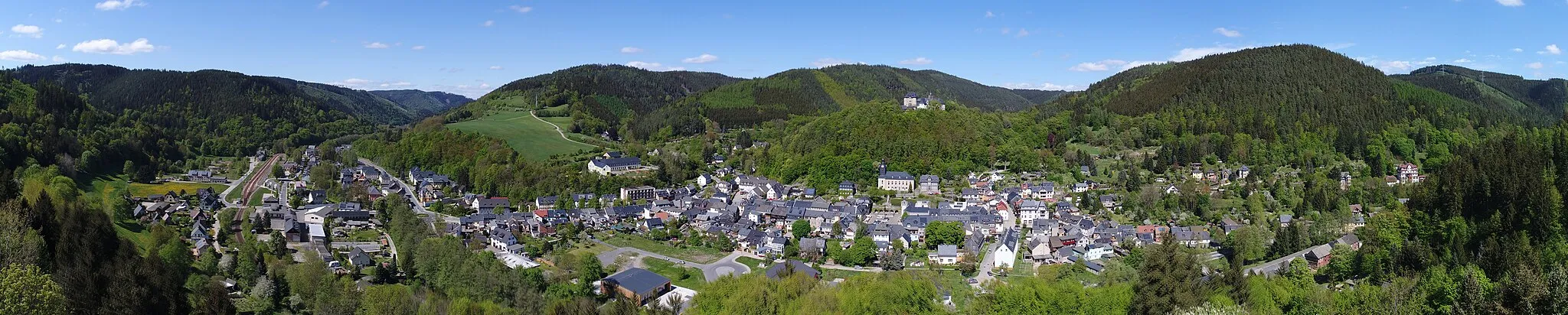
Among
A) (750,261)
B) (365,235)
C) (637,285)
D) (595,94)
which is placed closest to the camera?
(637,285)

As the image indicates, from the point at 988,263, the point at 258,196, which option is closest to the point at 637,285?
the point at 988,263

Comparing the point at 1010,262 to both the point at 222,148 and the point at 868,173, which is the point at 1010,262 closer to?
the point at 868,173

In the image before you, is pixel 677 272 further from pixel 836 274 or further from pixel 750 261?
pixel 836 274

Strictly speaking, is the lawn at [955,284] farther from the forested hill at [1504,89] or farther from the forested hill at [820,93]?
the forested hill at [1504,89]

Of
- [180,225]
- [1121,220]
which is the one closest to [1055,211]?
[1121,220]

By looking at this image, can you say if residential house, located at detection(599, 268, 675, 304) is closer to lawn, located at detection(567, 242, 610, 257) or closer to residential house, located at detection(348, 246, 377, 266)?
lawn, located at detection(567, 242, 610, 257)

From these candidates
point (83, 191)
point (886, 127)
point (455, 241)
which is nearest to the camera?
point (455, 241)

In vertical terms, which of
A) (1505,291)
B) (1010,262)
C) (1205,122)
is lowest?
(1010,262)
